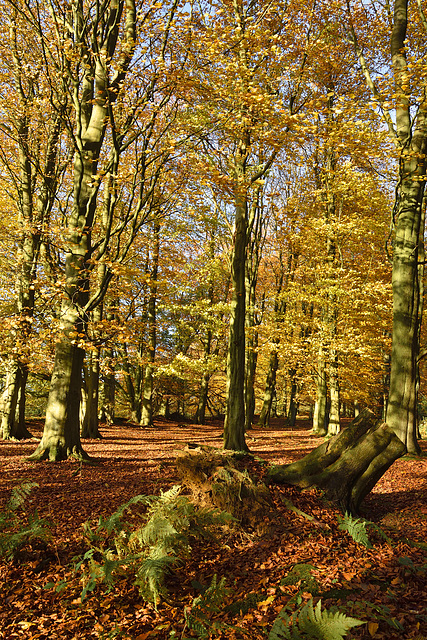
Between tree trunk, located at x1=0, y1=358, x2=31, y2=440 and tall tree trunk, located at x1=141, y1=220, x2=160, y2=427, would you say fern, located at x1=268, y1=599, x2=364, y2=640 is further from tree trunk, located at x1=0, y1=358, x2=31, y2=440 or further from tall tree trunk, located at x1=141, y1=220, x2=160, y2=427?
tall tree trunk, located at x1=141, y1=220, x2=160, y2=427

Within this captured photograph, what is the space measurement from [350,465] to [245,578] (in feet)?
8.33

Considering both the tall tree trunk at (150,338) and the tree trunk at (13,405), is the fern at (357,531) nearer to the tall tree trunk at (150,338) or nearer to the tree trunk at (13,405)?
the tree trunk at (13,405)

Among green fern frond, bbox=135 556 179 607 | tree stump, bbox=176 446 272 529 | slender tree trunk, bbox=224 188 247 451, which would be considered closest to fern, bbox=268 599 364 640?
green fern frond, bbox=135 556 179 607

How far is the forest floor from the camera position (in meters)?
2.85

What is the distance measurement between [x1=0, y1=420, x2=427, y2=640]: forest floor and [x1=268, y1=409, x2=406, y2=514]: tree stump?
228 mm

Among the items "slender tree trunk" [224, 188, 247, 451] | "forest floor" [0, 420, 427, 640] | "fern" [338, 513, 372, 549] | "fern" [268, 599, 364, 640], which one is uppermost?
"slender tree trunk" [224, 188, 247, 451]

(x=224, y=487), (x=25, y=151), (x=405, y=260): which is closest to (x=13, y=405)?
(x=25, y=151)

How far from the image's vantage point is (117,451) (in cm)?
1118

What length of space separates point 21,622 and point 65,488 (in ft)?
12.4

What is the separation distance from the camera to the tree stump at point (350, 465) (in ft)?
18.1

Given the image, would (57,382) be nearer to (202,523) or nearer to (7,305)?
(202,523)

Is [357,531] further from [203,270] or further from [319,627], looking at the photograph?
[203,270]

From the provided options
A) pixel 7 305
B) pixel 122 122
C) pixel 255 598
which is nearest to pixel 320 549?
pixel 255 598

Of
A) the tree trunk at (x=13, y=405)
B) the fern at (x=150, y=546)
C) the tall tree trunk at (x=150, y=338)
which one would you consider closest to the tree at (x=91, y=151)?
the tree trunk at (x=13, y=405)
